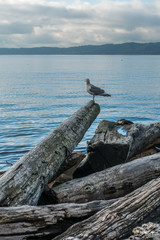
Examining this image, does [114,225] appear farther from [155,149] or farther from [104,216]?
[155,149]

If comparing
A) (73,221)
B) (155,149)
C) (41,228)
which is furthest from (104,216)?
(155,149)

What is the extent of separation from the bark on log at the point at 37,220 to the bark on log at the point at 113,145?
2.13 metres

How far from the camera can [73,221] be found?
3.55m

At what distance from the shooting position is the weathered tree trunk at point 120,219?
3.02 m

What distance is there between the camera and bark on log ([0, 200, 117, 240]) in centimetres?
336

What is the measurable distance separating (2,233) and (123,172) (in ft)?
7.36

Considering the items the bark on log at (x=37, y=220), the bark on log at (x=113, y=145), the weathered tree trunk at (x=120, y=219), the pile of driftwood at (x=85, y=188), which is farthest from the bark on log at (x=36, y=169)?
the weathered tree trunk at (x=120, y=219)

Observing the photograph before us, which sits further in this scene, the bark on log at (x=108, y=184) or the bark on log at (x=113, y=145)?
the bark on log at (x=113, y=145)

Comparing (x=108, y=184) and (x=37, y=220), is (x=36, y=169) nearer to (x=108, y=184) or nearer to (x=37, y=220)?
(x=108, y=184)

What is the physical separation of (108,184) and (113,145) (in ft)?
4.82

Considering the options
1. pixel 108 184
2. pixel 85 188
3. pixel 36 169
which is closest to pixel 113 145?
pixel 108 184

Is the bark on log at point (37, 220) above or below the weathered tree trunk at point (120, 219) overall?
below

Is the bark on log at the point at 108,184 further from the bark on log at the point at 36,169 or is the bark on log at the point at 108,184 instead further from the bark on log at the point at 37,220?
the bark on log at the point at 37,220

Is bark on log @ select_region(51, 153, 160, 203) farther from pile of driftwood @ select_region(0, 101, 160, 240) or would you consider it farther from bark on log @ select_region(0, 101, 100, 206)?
bark on log @ select_region(0, 101, 100, 206)
